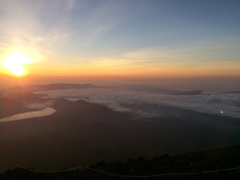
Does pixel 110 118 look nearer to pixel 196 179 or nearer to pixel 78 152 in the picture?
pixel 78 152

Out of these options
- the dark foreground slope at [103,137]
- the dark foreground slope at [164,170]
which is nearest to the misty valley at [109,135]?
the dark foreground slope at [103,137]

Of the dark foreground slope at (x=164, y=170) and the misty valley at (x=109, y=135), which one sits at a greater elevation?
the dark foreground slope at (x=164, y=170)

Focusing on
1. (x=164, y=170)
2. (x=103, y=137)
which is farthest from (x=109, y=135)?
(x=164, y=170)

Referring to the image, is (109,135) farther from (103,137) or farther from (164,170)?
(164,170)

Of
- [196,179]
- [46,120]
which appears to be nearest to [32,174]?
[196,179]

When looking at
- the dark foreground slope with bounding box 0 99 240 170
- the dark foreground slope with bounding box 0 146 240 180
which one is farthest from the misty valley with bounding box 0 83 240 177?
the dark foreground slope with bounding box 0 146 240 180

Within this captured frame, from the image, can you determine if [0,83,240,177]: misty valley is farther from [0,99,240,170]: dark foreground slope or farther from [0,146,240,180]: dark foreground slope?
[0,146,240,180]: dark foreground slope

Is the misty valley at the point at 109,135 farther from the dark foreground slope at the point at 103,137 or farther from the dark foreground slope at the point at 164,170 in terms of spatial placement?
the dark foreground slope at the point at 164,170
